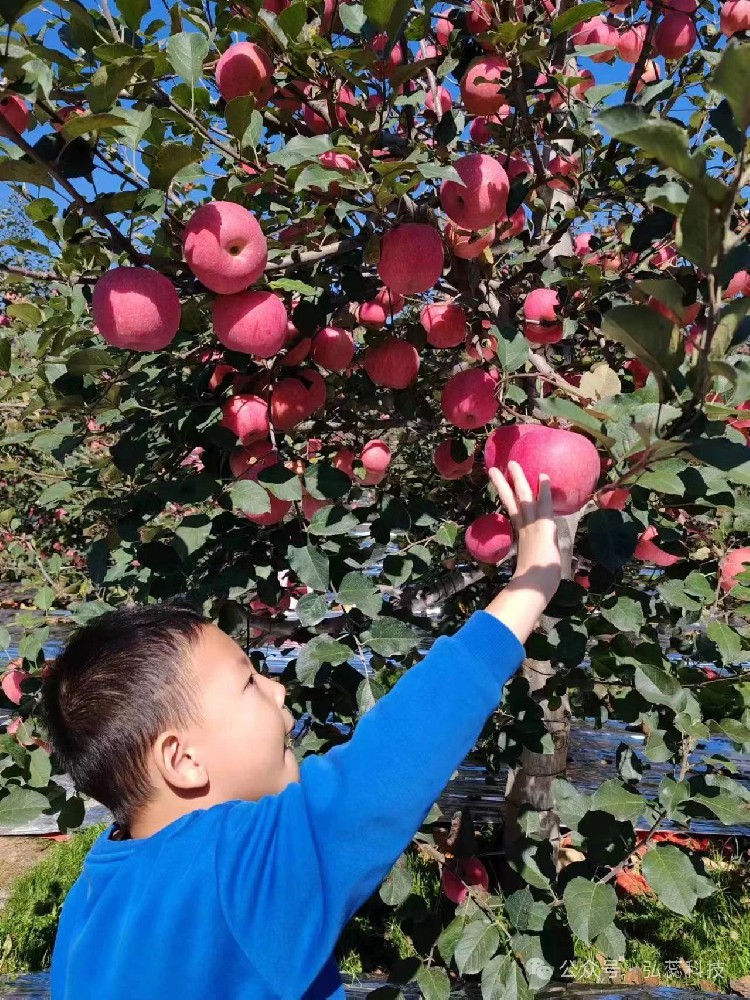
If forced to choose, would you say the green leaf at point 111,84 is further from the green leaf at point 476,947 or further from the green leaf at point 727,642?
the green leaf at point 476,947

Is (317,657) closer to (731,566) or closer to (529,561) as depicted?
(529,561)

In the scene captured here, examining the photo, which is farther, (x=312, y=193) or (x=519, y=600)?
(x=312, y=193)

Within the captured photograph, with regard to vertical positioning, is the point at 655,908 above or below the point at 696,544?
below

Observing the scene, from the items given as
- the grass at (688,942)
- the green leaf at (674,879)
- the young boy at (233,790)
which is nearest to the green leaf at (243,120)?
the young boy at (233,790)

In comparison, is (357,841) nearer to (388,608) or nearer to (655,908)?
(388,608)

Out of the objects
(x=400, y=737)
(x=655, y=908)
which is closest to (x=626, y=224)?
(x=400, y=737)

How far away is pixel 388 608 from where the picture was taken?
1.70 m

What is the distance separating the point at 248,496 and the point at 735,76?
783 millimetres

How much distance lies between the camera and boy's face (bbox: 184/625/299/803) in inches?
37.0

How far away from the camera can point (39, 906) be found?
265cm

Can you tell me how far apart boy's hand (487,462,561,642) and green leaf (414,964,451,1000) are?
82cm

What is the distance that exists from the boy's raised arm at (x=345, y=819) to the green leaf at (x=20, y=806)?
2.30 ft

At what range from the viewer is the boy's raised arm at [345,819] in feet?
2.51

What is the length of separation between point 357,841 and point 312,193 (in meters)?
0.87
